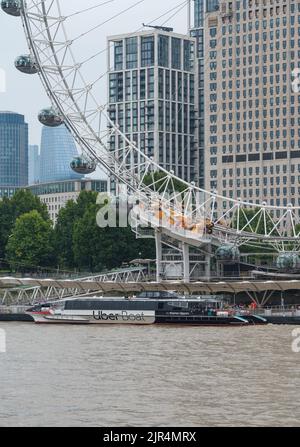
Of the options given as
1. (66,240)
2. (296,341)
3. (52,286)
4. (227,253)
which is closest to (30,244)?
(66,240)

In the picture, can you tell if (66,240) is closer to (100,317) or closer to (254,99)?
(100,317)

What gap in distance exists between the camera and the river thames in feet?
118

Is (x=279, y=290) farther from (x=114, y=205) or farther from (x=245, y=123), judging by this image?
(x=245, y=123)

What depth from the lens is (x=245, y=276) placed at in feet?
320

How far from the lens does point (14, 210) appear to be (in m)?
127

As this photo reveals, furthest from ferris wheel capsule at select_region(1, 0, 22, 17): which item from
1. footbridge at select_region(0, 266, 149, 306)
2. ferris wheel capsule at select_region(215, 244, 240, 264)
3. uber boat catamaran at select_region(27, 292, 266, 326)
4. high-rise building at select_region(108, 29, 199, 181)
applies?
high-rise building at select_region(108, 29, 199, 181)

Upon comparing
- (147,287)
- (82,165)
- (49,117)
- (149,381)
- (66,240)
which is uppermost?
(49,117)

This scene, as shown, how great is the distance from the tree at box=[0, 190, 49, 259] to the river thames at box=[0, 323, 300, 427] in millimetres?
60123

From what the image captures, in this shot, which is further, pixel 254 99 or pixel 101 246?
pixel 254 99

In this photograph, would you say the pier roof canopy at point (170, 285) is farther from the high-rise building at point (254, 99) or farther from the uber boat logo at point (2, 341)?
the high-rise building at point (254, 99)

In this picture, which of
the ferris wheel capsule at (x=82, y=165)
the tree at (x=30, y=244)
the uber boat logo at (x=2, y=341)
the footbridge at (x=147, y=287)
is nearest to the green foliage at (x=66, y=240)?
the tree at (x=30, y=244)

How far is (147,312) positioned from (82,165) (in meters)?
10.7

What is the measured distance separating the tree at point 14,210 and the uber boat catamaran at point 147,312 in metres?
44.7

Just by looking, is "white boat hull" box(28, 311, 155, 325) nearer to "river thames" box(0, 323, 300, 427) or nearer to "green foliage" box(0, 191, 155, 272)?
"river thames" box(0, 323, 300, 427)
